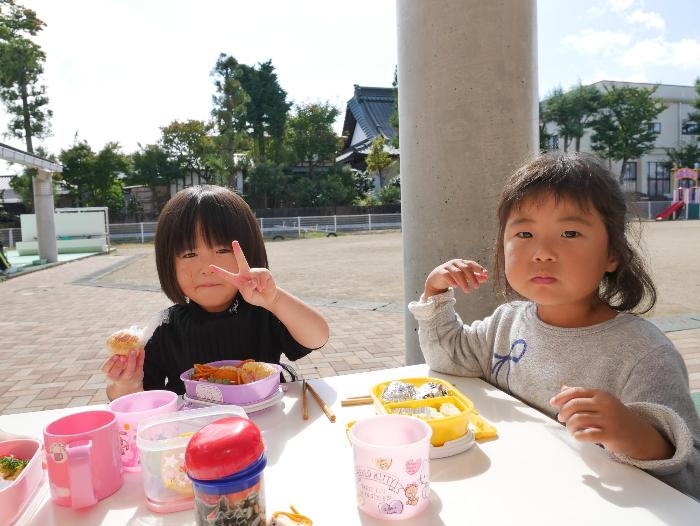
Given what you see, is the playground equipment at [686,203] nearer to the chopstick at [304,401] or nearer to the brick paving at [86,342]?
the brick paving at [86,342]

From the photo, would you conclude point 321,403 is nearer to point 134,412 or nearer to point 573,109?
point 134,412

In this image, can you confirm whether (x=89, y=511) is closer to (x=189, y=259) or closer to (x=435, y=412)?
(x=435, y=412)

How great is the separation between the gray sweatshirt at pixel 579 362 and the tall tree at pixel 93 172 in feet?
87.2

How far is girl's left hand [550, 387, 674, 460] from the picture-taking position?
1.00 m

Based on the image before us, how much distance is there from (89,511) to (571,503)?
840 millimetres

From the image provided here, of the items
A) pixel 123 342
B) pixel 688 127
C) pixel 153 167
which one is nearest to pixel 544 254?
pixel 123 342

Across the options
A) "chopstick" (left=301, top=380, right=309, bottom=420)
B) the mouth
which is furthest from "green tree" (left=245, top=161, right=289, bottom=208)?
the mouth

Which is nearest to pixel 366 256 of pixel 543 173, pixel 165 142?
pixel 543 173

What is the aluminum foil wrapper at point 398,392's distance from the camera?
1.23 m

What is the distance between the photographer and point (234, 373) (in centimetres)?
143

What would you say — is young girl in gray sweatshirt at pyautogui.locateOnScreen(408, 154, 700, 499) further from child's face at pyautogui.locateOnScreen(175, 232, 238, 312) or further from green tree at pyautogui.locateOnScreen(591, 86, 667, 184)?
green tree at pyautogui.locateOnScreen(591, 86, 667, 184)

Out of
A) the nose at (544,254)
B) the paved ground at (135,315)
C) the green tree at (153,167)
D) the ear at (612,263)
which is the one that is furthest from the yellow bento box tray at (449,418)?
the green tree at (153,167)

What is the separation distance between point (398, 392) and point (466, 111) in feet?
4.62

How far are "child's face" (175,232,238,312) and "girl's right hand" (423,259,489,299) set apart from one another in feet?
2.18
